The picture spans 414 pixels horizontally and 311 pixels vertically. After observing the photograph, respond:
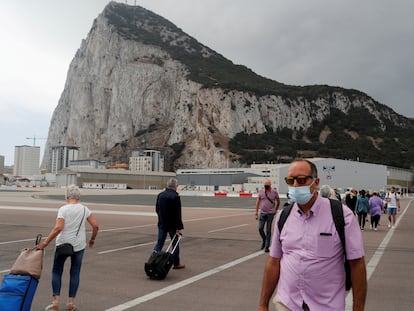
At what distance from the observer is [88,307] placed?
5473 millimetres

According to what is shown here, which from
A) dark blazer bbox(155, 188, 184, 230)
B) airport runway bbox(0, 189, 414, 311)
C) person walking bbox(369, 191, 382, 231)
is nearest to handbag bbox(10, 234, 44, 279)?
airport runway bbox(0, 189, 414, 311)

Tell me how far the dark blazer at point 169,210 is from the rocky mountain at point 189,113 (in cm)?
12343

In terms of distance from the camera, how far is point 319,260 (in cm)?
262

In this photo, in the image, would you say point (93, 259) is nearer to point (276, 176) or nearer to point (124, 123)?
point (276, 176)

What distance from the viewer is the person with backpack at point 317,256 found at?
260cm

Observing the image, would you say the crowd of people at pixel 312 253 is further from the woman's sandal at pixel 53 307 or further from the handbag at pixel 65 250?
the woman's sandal at pixel 53 307

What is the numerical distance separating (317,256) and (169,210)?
5599 millimetres

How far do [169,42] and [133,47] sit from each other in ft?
97.1

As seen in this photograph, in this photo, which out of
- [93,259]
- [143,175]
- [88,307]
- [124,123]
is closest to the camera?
A: [88,307]

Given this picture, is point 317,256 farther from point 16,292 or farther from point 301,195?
point 16,292

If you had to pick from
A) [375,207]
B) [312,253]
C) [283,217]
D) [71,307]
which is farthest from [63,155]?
[312,253]

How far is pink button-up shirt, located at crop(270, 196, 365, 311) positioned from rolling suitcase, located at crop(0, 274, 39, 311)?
276 centimetres

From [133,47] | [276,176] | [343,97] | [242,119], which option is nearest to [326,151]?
[242,119]

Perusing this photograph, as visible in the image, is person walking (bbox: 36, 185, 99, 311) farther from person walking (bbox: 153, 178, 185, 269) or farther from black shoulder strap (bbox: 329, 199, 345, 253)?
black shoulder strap (bbox: 329, 199, 345, 253)
